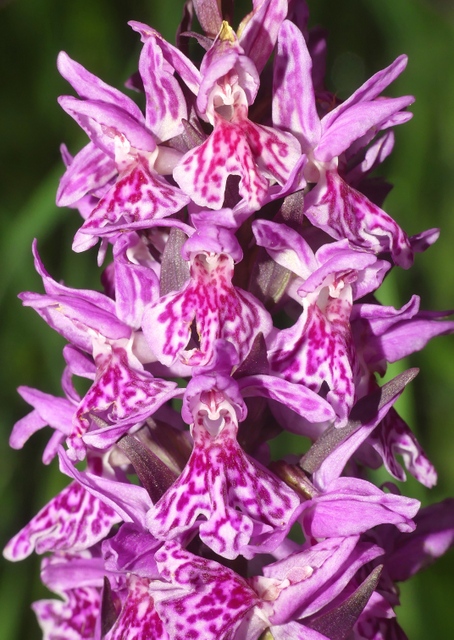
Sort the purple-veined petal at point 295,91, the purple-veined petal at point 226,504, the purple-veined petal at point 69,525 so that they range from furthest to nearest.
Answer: the purple-veined petal at point 69,525, the purple-veined petal at point 295,91, the purple-veined petal at point 226,504

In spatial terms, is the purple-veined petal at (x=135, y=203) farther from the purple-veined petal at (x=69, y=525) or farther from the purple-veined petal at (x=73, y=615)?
the purple-veined petal at (x=73, y=615)

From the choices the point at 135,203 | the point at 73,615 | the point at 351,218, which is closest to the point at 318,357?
the point at 351,218

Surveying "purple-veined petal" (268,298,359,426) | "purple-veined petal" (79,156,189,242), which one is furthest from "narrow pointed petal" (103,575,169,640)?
"purple-veined petal" (79,156,189,242)

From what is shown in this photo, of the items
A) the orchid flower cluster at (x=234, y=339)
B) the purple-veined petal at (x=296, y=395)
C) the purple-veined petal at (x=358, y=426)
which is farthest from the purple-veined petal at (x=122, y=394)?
the purple-veined petal at (x=358, y=426)

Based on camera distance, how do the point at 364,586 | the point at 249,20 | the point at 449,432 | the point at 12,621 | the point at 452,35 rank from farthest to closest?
the point at 452,35 → the point at 449,432 → the point at 12,621 → the point at 249,20 → the point at 364,586

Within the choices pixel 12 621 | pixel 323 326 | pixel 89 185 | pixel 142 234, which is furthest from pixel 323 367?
pixel 12 621

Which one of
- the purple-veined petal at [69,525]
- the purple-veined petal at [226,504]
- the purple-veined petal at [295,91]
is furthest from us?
the purple-veined petal at [69,525]

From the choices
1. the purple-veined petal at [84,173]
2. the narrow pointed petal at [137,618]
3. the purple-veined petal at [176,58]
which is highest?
the purple-veined petal at [176,58]

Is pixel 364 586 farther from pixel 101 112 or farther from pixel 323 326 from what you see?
pixel 101 112
